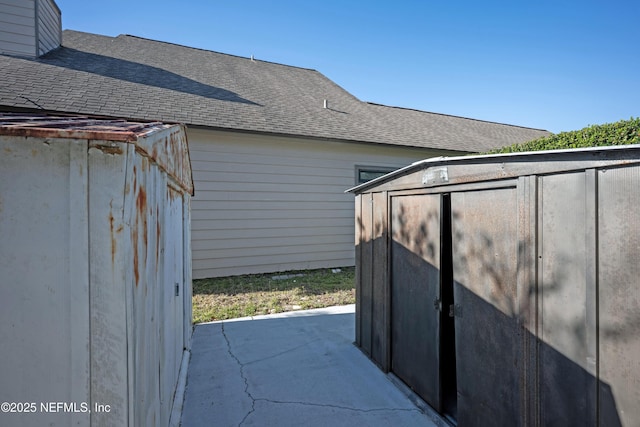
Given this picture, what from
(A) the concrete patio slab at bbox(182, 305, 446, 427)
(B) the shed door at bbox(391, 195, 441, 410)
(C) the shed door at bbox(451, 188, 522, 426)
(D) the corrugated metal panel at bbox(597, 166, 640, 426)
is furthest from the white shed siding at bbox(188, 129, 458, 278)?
(D) the corrugated metal panel at bbox(597, 166, 640, 426)

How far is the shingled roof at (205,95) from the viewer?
670 centimetres

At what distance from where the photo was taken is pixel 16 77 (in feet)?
21.5

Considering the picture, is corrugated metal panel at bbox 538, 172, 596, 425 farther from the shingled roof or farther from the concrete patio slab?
the shingled roof

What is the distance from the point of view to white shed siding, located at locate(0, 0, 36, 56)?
7344 millimetres

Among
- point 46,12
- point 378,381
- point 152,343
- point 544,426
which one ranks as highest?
point 46,12

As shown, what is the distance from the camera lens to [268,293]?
6652mm

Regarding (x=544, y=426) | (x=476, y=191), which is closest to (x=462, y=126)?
(x=476, y=191)

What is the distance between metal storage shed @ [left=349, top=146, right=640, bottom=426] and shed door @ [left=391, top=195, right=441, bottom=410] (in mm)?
14

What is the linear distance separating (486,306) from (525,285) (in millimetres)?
376

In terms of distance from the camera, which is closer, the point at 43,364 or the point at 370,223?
the point at 43,364

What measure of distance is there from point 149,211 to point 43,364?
74cm

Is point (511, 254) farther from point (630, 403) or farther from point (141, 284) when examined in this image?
point (141, 284)

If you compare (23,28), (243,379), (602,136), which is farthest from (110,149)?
(23,28)

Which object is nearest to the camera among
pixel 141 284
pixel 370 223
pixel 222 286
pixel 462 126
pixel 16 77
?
pixel 141 284
